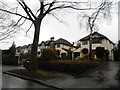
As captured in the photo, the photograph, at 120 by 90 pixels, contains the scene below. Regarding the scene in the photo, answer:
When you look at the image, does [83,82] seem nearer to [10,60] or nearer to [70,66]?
[70,66]

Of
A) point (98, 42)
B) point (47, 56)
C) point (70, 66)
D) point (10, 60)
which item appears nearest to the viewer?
point (70, 66)

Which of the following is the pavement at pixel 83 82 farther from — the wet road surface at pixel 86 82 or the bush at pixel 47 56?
the bush at pixel 47 56

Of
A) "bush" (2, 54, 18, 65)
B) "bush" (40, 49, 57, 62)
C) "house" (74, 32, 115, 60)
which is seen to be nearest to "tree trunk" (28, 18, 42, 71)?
"bush" (40, 49, 57, 62)


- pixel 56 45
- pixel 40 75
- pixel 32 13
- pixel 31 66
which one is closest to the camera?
pixel 40 75

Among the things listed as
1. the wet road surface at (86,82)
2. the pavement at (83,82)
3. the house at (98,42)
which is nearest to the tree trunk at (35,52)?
the pavement at (83,82)

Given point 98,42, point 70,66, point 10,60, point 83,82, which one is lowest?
point 83,82

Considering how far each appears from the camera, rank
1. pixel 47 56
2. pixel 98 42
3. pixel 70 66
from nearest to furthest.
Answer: pixel 70 66, pixel 47 56, pixel 98 42


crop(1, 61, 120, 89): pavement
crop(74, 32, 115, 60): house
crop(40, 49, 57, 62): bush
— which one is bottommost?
crop(1, 61, 120, 89): pavement

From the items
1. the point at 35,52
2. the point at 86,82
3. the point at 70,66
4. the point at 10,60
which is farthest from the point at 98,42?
the point at 86,82

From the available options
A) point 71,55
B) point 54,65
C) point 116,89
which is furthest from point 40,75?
point 71,55

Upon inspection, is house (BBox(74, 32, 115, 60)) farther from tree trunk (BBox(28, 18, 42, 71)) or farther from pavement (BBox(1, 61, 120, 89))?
pavement (BBox(1, 61, 120, 89))

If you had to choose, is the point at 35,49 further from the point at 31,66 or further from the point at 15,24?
the point at 15,24

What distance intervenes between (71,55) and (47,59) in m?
18.0

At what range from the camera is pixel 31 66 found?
12500mm
